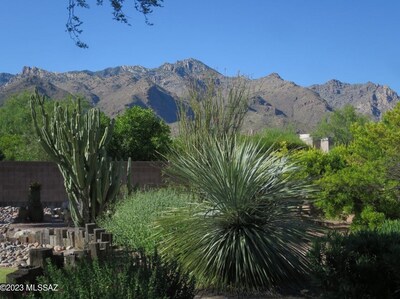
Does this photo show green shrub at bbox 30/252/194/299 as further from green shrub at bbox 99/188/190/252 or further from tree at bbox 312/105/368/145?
tree at bbox 312/105/368/145

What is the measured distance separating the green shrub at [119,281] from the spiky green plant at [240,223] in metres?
1.77

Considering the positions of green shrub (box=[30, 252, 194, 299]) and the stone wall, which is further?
the stone wall

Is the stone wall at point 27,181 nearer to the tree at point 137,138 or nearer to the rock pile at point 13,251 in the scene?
the tree at point 137,138

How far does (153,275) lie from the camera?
538 centimetres

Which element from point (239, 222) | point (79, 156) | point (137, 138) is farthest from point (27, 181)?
point (239, 222)

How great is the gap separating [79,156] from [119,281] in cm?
898

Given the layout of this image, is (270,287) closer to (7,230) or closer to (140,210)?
(140,210)

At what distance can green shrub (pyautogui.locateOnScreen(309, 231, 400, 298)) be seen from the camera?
6.33 m

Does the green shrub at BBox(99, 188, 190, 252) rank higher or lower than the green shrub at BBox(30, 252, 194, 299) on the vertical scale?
higher

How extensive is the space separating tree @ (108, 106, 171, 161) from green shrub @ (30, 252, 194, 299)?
23880 mm

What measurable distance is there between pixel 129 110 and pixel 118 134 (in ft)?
8.62

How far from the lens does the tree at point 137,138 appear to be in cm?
3055

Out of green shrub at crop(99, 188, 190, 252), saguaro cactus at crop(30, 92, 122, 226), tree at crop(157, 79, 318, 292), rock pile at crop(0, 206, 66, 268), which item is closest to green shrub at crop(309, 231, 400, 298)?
tree at crop(157, 79, 318, 292)

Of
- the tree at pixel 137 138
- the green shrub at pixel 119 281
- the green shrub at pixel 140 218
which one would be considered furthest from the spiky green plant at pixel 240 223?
the tree at pixel 137 138
